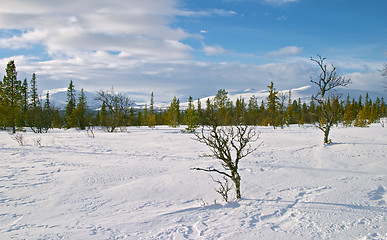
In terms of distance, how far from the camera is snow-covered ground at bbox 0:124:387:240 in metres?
4.93

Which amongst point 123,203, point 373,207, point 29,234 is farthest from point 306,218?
point 29,234

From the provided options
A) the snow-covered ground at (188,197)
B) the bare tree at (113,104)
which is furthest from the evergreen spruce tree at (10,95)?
the snow-covered ground at (188,197)

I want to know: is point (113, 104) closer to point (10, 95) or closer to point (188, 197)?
point (10, 95)

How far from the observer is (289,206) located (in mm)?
6062

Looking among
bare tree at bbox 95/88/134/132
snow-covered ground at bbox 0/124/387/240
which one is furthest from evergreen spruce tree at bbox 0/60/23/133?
snow-covered ground at bbox 0/124/387/240

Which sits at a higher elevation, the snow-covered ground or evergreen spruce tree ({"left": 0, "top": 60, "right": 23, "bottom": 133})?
evergreen spruce tree ({"left": 0, "top": 60, "right": 23, "bottom": 133})

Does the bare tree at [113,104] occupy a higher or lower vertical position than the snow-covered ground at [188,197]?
higher

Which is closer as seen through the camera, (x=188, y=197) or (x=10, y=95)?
(x=188, y=197)

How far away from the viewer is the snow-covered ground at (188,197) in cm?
493

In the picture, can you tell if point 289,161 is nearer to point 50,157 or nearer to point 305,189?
point 305,189

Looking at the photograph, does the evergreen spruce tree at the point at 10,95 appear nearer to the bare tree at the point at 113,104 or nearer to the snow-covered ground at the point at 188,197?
the bare tree at the point at 113,104

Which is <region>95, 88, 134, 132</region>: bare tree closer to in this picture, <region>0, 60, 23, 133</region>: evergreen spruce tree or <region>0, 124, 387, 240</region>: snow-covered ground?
<region>0, 60, 23, 133</region>: evergreen spruce tree

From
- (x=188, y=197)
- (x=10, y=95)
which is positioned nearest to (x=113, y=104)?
(x=10, y=95)

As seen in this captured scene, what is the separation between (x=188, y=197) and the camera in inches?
307
